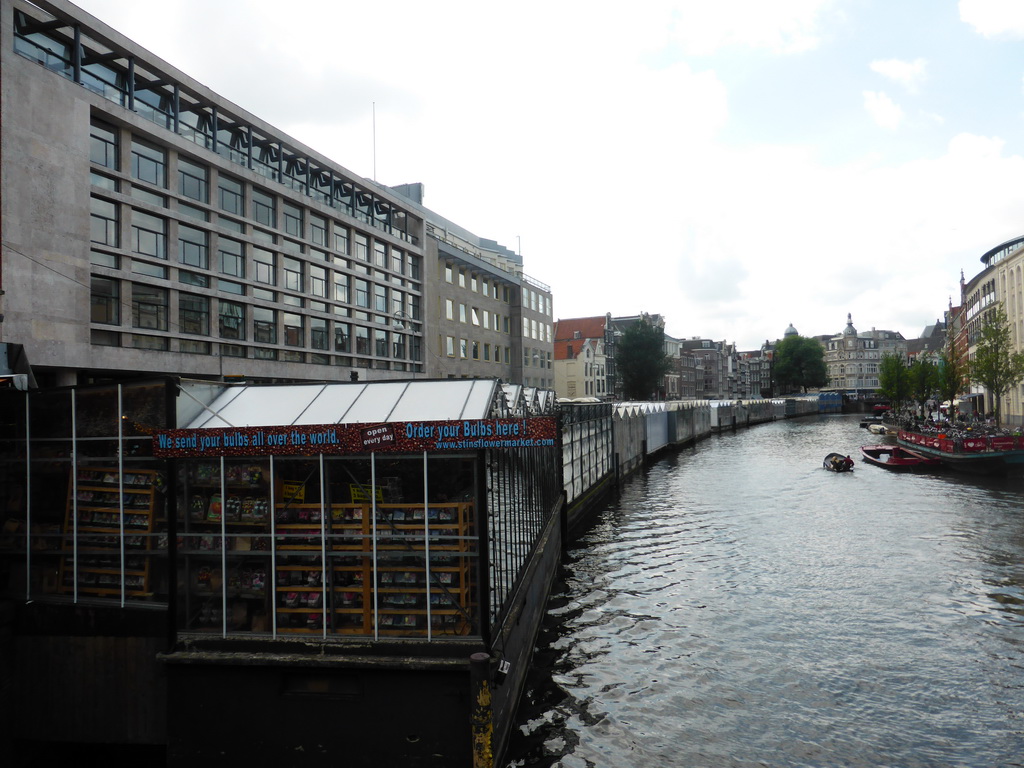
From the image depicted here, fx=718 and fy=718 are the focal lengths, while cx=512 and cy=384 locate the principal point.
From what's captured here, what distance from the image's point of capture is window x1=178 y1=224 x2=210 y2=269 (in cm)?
3699

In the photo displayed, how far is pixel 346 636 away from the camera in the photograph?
10172mm

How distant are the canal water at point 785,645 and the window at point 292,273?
2670 centimetres

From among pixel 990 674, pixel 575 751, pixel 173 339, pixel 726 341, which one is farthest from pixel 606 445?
pixel 726 341

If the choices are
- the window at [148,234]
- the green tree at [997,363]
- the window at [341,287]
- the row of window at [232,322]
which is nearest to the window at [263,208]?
the row of window at [232,322]

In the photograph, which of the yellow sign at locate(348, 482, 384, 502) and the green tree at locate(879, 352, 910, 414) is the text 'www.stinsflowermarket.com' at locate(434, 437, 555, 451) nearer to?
the yellow sign at locate(348, 482, 384, 502)

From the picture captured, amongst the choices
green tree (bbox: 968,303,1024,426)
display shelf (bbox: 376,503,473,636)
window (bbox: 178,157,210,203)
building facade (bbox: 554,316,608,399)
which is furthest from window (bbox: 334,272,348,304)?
building facade (bbox: 554,316,608,399)

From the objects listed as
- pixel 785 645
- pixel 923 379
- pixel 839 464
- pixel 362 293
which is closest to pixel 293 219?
pixel 362 293

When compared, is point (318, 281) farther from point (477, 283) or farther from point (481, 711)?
point (481, 711)

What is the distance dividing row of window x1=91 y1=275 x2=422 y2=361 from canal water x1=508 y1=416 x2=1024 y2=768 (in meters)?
23.6

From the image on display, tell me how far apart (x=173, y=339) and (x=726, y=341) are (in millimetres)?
177906

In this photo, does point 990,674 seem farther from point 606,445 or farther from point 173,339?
point 173,339

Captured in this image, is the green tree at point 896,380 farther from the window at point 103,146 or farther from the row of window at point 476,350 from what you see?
the window at point 103,146

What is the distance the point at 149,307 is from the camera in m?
34.9

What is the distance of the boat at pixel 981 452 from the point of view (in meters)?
42.8
